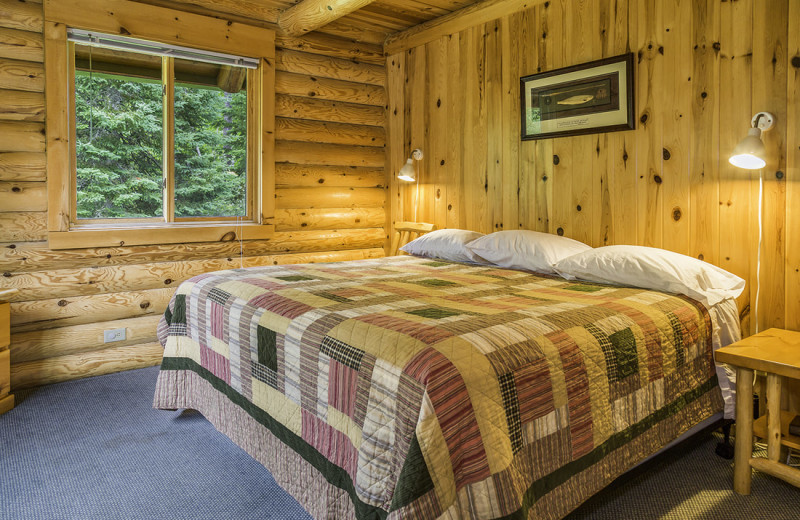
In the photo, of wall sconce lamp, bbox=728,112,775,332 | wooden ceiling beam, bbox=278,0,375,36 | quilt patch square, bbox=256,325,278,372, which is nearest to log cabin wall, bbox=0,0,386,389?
wooden ceiling beam, bbox=278,0,375,36

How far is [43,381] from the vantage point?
3.12m

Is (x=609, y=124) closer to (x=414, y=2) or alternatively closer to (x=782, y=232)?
(x=782, y=232)

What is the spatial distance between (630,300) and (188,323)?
74.7 inches

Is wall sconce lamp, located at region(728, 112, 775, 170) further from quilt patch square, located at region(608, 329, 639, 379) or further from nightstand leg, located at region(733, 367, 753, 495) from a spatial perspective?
quilt patch square, located at region(608, 329, 639, 379)

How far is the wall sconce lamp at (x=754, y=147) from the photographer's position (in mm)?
2219

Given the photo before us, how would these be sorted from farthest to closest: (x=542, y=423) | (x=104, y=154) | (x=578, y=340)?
(x=104, y=154) → (x=578, y=340) → (x=542, y=423)

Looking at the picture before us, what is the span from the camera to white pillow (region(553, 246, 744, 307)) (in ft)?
7.52

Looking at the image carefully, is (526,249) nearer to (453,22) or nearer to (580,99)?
(580,99)

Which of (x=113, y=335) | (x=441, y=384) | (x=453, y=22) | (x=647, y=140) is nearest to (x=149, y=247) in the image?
(x=113, y=335)

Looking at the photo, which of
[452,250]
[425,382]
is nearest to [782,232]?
[452,250]

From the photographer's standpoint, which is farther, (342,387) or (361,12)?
(361,12)

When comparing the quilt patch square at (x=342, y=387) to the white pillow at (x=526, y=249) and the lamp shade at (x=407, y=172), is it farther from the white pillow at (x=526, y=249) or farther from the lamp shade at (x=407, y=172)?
the lamp shade at (x=407, y=172)

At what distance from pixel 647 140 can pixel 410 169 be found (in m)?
1.66

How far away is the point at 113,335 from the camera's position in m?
3.35
